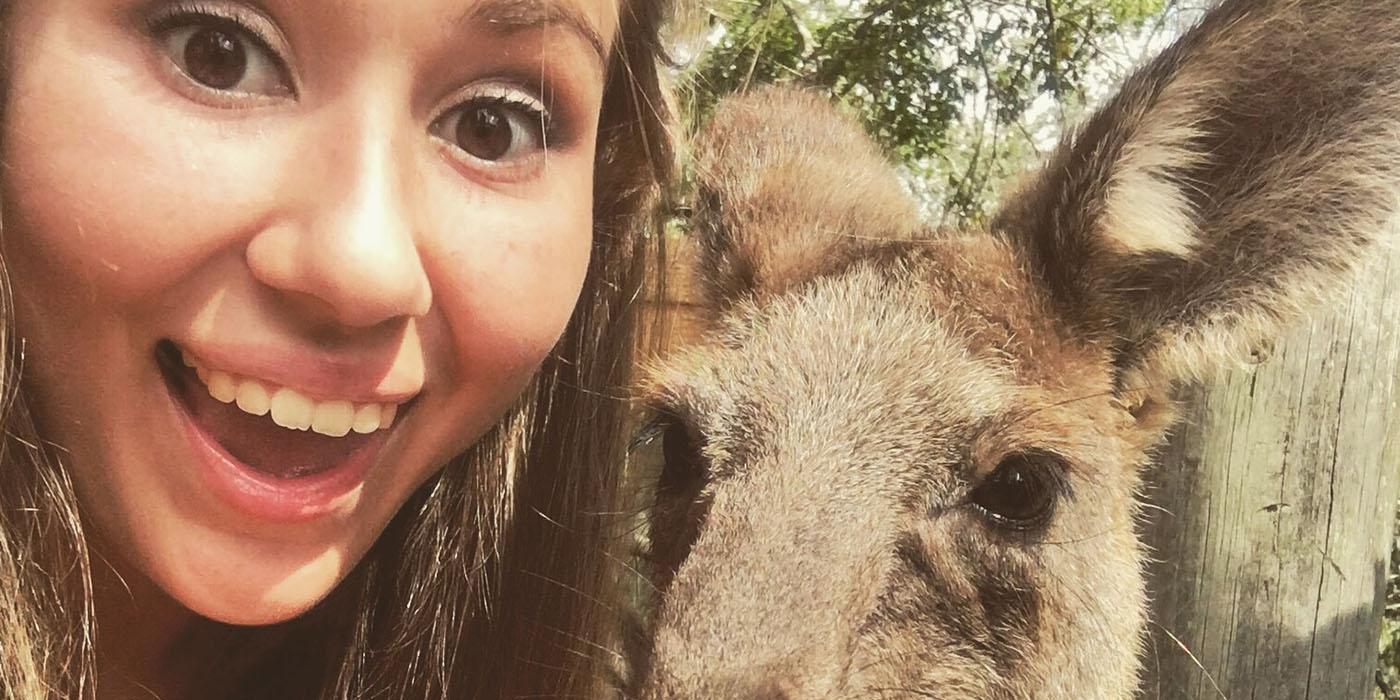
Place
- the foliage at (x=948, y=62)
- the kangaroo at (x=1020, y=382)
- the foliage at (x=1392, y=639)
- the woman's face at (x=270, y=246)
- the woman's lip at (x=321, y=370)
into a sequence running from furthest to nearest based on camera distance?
1. the foliage at (x=1392, y=639)
2. the foliage at (x=948, y=62)
3. the kangaroo at (x=1020, y=382)
4. the woman's lip at (x=321, y=370)
5. the woman's face at (x=270, y=246)

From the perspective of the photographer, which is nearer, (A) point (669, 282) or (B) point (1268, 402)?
(B) point (1268, 402)

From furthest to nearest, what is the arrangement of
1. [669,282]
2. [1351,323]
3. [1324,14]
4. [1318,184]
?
[669,282] → [1351,323] → [1318,184] → [1324,14]

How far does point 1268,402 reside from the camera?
1.91 m

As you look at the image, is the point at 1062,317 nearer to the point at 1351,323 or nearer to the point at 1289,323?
the point at 1289,323

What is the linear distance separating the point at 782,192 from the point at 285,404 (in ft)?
3.79

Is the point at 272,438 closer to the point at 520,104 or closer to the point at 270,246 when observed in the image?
the point at 270,246

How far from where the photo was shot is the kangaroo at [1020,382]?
1456 mm

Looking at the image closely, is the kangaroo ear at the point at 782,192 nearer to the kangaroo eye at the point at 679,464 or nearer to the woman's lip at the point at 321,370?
the kangaroo eye at the point at 679,464

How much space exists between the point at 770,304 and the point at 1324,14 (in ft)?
3.09

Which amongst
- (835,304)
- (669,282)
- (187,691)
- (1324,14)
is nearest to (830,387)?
(835,304)

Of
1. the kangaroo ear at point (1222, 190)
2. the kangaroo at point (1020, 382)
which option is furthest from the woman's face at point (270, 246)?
the kangaroo ear at point (1222, 190)

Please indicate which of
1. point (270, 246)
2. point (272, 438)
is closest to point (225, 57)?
point (270, 246)

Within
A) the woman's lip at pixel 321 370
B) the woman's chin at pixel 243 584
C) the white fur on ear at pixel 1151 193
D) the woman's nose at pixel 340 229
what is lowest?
the woman's chin at pixel 243 584

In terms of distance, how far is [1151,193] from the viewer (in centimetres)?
166
